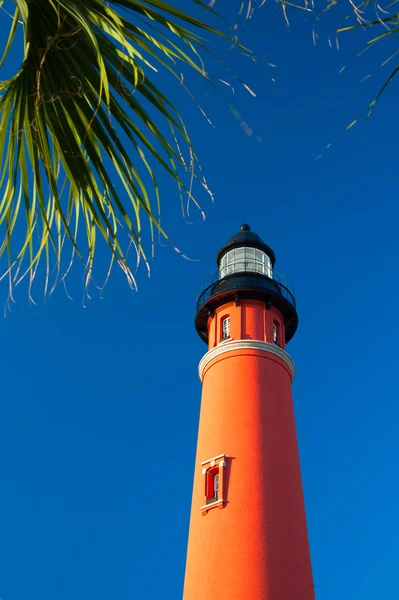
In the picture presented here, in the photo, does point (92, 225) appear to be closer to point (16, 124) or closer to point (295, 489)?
point (16, 124)

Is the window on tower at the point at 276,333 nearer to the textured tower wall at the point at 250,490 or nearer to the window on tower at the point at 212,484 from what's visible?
the textured tower wall at the point at 250,490

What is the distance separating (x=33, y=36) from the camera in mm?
2379

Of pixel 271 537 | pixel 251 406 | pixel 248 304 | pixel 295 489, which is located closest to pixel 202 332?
pixel 248 304

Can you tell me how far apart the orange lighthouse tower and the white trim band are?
0.10 ft

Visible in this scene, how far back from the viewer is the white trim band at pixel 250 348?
17.9m

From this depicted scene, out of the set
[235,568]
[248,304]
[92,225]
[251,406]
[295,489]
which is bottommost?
[92,225]

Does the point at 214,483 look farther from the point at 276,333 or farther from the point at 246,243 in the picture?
the point at 246,243

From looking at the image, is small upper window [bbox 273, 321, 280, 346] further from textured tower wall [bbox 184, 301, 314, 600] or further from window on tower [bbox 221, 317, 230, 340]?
window on tower [bbox 221, 317, 230, 340]

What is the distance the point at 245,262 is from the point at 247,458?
314 inches

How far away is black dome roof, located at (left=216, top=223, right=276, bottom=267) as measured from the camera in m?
22.3

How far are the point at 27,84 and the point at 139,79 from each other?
457mm

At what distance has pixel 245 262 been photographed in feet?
70.0

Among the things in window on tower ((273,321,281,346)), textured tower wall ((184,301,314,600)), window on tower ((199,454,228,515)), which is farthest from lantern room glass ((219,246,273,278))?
window on tower ((199,454,228,515))

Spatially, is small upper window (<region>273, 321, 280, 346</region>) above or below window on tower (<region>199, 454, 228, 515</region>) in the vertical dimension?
above
